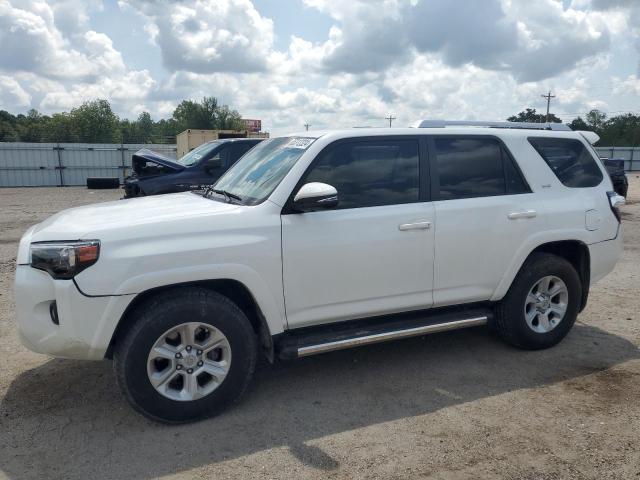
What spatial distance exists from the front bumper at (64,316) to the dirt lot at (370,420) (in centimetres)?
60

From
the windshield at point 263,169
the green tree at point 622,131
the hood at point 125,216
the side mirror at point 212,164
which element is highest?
the green tree at point 622,131

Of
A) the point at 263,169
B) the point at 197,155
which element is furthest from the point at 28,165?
the point at 263,169

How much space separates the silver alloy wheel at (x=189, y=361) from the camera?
3496 millimetres

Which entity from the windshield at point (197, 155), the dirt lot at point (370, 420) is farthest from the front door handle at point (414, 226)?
the windshield at point (197, 155)

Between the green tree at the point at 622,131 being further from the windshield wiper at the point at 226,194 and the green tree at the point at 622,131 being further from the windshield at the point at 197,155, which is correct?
the windshield wiper at the point at 226,194

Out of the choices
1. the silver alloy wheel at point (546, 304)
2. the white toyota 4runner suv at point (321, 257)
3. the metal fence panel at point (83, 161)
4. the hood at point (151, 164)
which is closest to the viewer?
the white toyota 4runner suv at point (321, 257)

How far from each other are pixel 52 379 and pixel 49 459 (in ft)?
3.90

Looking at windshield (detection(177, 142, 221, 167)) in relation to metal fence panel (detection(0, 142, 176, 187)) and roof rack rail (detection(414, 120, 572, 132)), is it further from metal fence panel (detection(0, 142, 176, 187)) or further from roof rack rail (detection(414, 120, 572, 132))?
metal fence panel (detection(0, 142, 176, 187))

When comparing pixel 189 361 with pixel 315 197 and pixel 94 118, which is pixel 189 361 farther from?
pixel 94 118

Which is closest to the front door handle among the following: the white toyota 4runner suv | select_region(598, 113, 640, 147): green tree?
the white toyota 4runner suv

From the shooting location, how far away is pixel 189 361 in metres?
3.56

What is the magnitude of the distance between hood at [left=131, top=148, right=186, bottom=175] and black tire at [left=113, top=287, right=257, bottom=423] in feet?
19.1

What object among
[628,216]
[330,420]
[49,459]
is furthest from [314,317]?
[628,216]

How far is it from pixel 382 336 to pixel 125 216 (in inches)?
78.9
